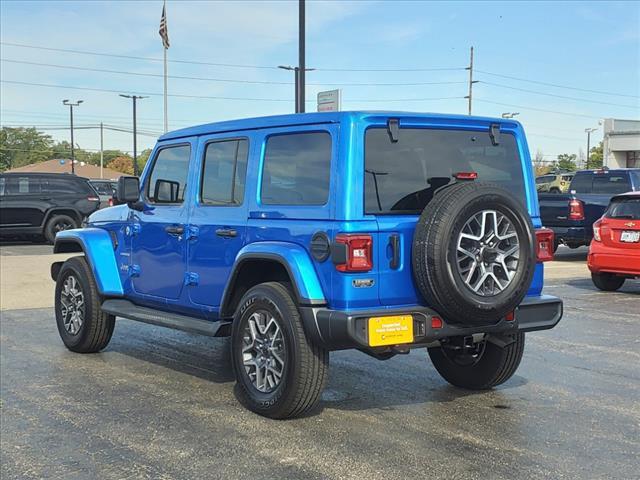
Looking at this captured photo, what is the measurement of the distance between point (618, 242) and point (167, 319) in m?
7.20

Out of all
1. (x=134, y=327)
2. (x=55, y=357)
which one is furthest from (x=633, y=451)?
(x=134, y=327)

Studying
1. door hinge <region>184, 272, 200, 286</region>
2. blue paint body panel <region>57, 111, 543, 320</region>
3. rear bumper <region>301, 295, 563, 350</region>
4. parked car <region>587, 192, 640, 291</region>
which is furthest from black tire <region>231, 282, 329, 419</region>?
parked car <region>587, 192, 640, 291</region>

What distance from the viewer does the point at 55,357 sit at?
6.72 metres

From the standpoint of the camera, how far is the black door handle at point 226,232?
5121 millimetres

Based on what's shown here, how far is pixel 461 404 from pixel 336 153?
2047 mm

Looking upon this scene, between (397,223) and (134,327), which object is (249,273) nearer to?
(397,223)

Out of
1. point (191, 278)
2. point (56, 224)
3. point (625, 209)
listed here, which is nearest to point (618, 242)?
point (625, 209)

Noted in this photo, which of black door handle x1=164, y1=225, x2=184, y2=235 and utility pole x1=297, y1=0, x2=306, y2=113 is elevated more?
utility pole x1=297, y1=0, x2=306, y2=113

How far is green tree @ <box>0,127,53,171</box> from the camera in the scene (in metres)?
106

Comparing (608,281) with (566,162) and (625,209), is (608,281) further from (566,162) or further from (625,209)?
(566,162)

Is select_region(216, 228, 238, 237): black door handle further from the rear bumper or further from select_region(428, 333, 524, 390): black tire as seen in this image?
select_region(428, 333, 524, 390): black tire

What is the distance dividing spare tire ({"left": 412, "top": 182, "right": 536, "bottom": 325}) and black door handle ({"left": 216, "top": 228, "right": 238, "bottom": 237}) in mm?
1399

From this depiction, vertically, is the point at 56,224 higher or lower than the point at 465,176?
lower

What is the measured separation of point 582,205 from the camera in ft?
50.2
